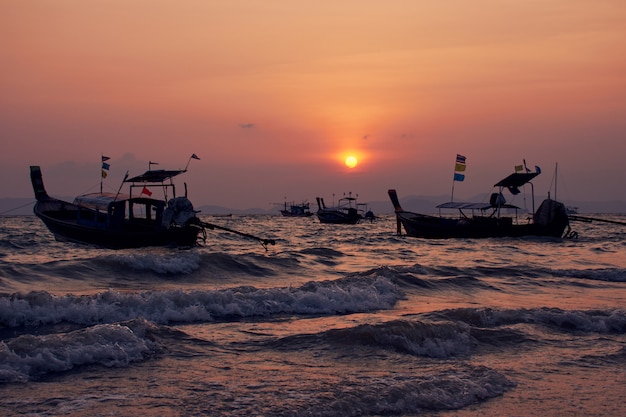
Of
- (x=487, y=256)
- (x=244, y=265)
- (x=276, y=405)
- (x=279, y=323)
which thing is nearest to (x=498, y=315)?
(x=279, y=323)

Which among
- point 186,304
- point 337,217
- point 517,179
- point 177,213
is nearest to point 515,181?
point 517,179

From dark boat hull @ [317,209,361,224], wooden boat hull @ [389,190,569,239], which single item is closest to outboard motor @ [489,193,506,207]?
wooden boat hull @ [389,190,569,239]

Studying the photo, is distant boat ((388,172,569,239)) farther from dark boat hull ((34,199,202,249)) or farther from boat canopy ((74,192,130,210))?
boat canopy ((74,192,130,210))

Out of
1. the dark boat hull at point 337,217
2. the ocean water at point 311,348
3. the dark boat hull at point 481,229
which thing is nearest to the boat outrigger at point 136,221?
the ocean water at point 311,348

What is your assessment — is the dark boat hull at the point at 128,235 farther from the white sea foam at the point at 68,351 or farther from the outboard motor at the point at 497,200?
the outboard motor at the point at 497,200

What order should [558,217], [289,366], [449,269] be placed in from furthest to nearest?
[558,217] → [449,269] → [289,366]

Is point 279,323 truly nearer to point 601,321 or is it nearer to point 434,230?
point 601,321

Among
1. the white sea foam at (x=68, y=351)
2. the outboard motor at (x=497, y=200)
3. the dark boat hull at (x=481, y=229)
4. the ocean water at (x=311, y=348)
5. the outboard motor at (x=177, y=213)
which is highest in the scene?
the outboard motor at (x=497, y=200)

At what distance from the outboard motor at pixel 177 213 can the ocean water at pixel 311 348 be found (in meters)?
10.7

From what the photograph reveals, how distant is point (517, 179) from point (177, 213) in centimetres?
2562

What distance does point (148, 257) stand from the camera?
2261 cm

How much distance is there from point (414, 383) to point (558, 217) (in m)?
41.3

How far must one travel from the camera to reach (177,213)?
31797mm

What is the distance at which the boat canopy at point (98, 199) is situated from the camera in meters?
32.0
